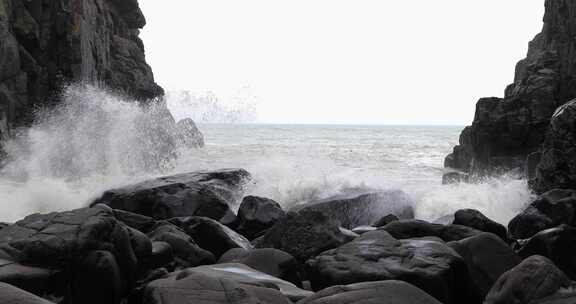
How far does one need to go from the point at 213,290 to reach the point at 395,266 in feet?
5.17

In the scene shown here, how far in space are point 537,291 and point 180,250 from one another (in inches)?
128

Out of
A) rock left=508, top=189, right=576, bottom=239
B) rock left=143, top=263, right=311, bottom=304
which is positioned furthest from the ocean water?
rock left=143, top=263, right=311, bottom=304

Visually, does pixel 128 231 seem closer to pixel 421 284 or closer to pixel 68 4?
pixel 421 284

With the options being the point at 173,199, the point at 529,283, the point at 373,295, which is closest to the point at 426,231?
the point at 529,283

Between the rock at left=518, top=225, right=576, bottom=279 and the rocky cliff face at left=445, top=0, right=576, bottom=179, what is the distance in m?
11.8

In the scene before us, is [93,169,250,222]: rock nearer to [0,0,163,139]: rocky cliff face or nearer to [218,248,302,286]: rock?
[218,248,302,286]: rock

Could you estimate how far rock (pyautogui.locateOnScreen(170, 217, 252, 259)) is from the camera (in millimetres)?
5758

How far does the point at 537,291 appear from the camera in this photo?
3.54 meters

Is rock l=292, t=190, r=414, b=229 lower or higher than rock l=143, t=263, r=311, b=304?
lower

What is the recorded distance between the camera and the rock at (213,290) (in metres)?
3.27

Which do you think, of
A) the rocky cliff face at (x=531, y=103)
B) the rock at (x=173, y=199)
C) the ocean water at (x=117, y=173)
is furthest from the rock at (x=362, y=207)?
the rocky cliff face at (x=531, y=103)

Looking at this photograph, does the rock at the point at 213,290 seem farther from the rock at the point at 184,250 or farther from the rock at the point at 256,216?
the rock at the point at 256,216

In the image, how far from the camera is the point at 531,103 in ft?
55.5

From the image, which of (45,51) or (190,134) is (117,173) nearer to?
(45,51)
